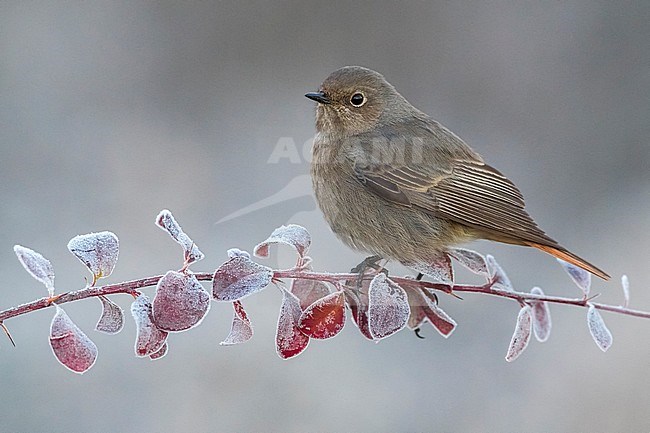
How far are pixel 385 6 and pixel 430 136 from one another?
4.58m

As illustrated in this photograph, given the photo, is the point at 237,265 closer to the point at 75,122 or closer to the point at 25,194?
Result: the point at 25,194

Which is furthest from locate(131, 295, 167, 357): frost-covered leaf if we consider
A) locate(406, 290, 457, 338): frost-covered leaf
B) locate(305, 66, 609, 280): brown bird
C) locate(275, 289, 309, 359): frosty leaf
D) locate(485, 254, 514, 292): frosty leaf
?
locate(305, 66, 609, 280): brown bird

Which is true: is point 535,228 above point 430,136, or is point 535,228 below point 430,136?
below

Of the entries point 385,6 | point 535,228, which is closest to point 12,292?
point 535,228

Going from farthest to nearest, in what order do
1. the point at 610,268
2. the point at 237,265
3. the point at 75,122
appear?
the point at 75,122 → the point at 610,268 → the point at 237,265

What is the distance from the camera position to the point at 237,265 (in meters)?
1.55

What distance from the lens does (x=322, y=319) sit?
1.68 metres

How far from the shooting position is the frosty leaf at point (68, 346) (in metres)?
1.38

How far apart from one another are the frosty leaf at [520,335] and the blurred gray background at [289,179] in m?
0.87

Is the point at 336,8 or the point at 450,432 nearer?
the point at 450,432

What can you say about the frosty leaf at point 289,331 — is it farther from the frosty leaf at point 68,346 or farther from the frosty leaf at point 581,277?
the frosty leaf at point 581,277

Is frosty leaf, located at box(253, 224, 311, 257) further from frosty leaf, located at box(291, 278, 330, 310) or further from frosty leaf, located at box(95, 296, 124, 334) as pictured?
frosty leaf, located at box(95, 296, 124, 334)

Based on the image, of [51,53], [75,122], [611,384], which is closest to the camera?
[611,384]

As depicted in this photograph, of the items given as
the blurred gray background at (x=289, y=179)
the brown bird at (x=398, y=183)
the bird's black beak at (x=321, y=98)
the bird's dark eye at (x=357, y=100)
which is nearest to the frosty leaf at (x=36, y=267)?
the blurred gray background at (x=289, y=179)
